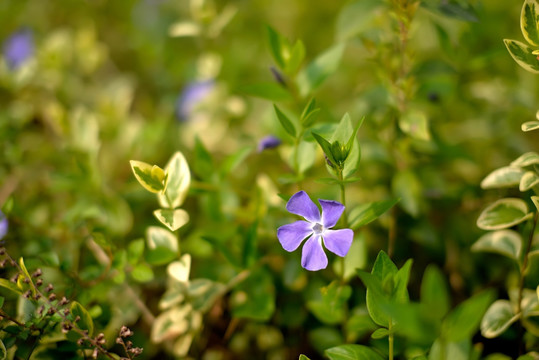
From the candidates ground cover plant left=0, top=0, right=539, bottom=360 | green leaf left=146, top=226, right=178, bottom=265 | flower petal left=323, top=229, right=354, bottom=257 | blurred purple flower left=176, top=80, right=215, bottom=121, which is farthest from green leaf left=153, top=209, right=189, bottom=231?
blurred purple flower left=176, top=80, right=215, bottom=121

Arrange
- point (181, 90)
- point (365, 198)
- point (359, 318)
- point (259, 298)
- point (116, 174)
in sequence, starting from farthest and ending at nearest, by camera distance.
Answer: point (181, 90) → point (116, 174) → point (365, 198) → point (259, 298) → point (359, 318)

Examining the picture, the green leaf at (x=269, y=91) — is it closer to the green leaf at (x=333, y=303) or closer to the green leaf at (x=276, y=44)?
the green leaf at (x=276, y=44)

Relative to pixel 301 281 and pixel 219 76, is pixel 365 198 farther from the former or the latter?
pixel 219 76

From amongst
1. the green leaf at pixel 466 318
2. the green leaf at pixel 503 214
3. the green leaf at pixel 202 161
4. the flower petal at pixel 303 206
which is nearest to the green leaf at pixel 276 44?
the green leaf at pixel 202 161

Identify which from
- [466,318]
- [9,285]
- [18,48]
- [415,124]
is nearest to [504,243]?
[415,124]

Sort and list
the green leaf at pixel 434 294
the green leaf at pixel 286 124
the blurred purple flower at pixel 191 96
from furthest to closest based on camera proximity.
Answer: the blurred purple flower at pixel 191 96
the green leaf at pixel 286 124
the green leaf at pixel 434 294

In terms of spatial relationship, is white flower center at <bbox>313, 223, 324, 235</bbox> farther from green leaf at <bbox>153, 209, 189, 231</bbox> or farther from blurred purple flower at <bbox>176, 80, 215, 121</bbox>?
blurred purple flower at <bbox>176, 80, 215, 121</bbox>

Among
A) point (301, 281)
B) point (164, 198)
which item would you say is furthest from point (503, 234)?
point (164, 198)
